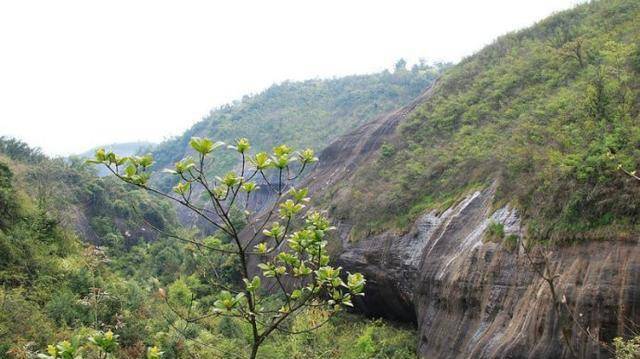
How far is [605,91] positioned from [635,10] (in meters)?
9.89

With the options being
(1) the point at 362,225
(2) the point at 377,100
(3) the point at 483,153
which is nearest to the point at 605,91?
(3) the point at 483,153

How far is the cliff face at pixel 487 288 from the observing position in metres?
9.30

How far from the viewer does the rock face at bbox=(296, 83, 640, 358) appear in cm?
929

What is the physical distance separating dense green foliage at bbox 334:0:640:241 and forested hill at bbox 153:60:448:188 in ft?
124

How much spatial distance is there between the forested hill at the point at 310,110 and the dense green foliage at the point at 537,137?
37861mm

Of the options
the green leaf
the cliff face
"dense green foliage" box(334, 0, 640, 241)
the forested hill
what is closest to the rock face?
the cliff face

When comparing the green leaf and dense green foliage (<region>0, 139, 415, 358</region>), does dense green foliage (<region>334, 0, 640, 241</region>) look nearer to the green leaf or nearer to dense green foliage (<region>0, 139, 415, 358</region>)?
the green leaf

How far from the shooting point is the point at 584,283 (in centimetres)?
976

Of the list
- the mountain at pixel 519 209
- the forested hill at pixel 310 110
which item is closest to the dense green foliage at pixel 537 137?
the mountain at pixel 519 209

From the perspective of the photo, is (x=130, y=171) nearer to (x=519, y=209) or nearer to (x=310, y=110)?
(x=519, y=209)

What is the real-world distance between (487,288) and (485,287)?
0.08 metres

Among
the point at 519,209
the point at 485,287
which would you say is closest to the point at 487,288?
the point at 485,287

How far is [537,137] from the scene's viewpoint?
48.3 ft

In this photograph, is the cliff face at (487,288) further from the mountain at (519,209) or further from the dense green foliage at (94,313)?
the dense green foliage at (94,313)
